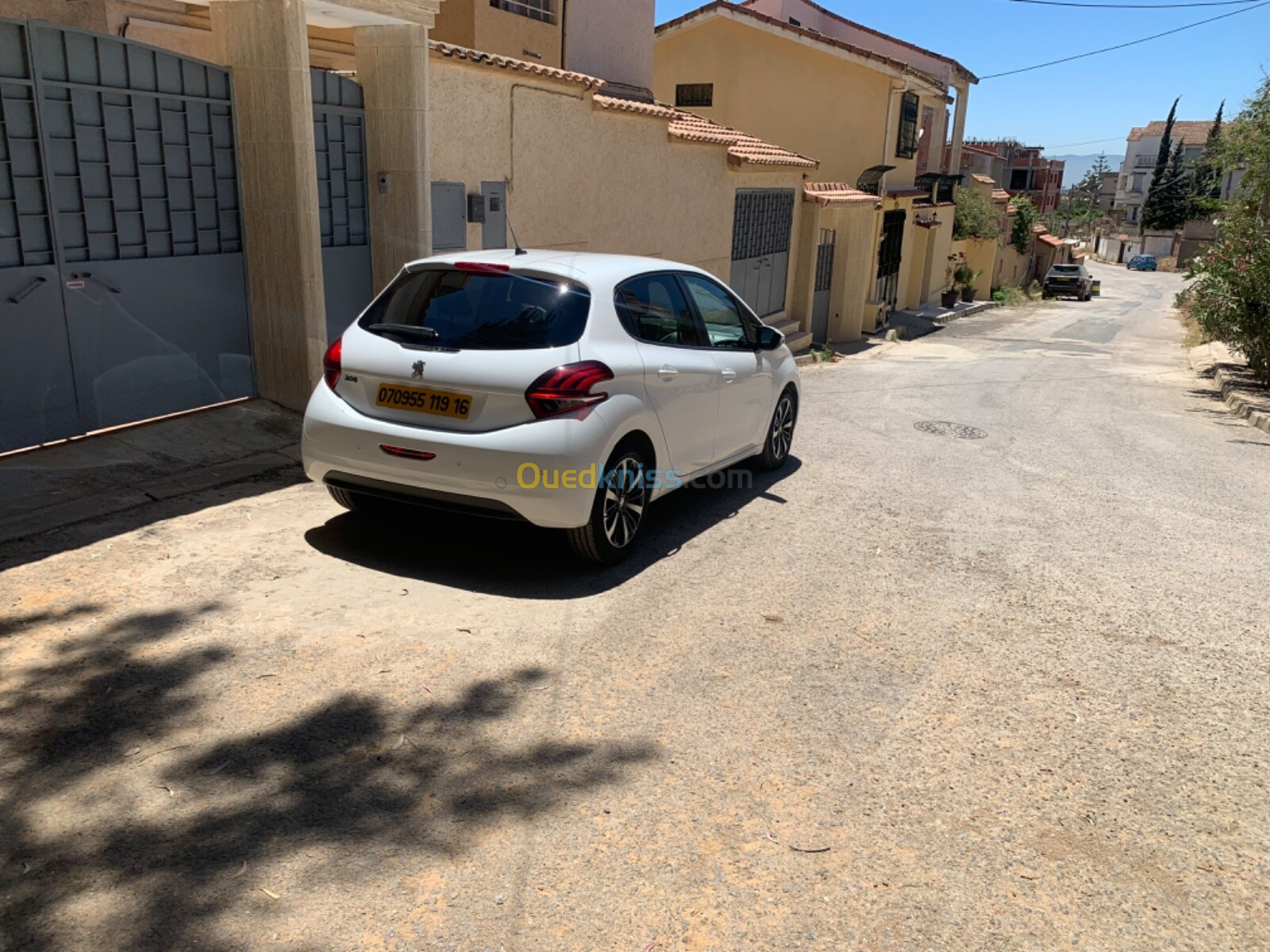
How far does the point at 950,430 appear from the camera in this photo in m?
10.8

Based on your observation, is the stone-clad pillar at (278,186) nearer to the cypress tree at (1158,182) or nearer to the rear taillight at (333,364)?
the rear taillight at (333,364)

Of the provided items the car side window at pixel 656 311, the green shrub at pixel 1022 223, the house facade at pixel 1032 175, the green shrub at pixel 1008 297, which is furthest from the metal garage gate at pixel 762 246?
the house facade at pixel 1032 175

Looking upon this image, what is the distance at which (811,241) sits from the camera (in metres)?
19.0

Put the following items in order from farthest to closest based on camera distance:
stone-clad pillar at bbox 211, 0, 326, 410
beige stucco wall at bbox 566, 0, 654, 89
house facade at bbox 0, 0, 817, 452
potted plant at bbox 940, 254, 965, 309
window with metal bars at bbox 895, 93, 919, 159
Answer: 1. potted plant at bbox 940, 254, 965, 309
2. window with metal bars at bbox 895, 93, 919, 159
3. beige stucco wall at bbox 566, 0, 654, 89
4. stone-clad pillar at bbox 211, 0, 326, 410
5. house facade at bbox 0, 0, 817, 452

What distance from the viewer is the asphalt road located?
3.00 m

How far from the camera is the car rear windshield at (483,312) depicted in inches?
207

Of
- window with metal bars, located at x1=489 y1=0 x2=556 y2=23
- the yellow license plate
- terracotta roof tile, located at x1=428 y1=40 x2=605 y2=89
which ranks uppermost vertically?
window with metal bars, located at x1=489 y1=0 x2=556 y2=23

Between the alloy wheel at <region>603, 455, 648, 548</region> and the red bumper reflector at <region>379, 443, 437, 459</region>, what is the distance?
3.12 feet

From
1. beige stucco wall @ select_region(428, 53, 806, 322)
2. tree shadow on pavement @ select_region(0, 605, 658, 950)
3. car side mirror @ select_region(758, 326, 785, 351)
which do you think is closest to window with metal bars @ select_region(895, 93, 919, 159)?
beige stucco wall @ select_region(428, 53, 806, 322)

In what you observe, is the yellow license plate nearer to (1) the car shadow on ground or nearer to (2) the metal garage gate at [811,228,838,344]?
(1) the car shadow on ground

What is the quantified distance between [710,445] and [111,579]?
3.58 metres

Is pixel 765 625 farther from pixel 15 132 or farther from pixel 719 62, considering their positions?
pixel 719 62

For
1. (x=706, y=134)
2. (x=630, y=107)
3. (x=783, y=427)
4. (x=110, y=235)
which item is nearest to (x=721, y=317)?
(x=783, y=427)

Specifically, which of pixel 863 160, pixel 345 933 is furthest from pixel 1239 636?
pixel 863 160
